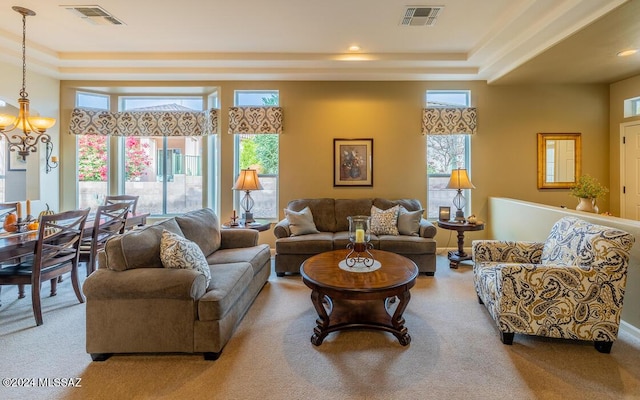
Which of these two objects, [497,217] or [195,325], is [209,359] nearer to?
[195,325]

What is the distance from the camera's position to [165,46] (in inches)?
168

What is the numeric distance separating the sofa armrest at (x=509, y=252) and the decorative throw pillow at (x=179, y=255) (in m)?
2.63

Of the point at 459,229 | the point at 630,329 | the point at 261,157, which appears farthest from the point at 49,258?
the point at 630,329

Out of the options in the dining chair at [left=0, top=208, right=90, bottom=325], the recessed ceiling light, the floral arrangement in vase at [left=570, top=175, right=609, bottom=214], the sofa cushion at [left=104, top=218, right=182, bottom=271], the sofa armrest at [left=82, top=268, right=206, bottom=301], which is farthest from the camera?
the floral arrangement in vase at [left=570, top=175, right=609, bottom=214]

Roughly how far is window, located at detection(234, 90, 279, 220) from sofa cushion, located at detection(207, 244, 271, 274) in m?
1.68

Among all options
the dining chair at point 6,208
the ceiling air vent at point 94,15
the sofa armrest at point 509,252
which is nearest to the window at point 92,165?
the dining chair at point 6,208

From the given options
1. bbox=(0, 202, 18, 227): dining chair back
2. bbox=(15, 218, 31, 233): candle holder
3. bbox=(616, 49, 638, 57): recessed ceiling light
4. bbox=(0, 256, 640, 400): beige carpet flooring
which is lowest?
bbox=(0, 256, 640, 400): beige carpet flooring

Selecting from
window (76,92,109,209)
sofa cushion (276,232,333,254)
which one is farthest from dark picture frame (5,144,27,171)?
sofa cushion (276,232,333,254)

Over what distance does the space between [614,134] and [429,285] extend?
14.0 feet

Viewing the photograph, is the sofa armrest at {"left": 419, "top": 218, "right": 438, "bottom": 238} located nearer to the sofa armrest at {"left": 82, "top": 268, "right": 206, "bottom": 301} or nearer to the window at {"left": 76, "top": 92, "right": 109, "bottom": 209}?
the sofa armrest at {"left": 82, "top": 268, "right": 206, "bottom": 301}

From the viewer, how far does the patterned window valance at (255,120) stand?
5059 millimetres

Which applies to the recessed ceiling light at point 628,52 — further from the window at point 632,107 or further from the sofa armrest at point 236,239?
the sofa armrest at point 236,239

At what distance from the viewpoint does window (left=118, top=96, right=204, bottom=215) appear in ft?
18.0

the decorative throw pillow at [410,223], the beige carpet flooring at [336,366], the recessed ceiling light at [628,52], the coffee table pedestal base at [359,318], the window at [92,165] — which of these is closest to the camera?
the beige carpet flooring at [336,366]
